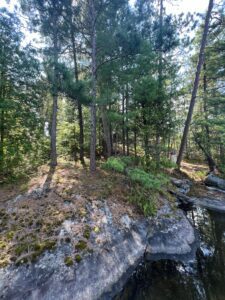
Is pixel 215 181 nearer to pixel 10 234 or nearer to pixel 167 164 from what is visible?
pixel 167 164

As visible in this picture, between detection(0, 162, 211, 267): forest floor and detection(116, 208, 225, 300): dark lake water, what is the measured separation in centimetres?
125

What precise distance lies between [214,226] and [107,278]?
453 cm

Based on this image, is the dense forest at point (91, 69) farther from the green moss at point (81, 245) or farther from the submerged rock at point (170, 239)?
the green moss at point (81, 245)

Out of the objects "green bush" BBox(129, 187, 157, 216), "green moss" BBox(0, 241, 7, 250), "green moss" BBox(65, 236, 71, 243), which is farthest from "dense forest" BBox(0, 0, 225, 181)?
"green moss" BBox(65, 236, 71, 243)

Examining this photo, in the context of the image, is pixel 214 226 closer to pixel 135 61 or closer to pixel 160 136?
pixel 160 136

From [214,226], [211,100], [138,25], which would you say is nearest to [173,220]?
[214,226]

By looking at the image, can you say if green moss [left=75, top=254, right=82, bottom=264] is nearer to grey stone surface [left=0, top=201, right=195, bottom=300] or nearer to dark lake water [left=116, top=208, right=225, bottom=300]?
grey stone surface [left=0, top=201, right=195, bottom=300]

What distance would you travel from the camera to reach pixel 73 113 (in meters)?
10.9

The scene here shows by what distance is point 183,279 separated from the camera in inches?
154

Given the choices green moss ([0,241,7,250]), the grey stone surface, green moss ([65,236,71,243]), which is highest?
green moss ([0,241,7,250])

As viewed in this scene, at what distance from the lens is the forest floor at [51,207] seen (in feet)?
11.9

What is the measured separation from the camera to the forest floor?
3.61 m

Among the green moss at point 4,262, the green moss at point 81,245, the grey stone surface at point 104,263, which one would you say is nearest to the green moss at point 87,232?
the green moss at point 81,245

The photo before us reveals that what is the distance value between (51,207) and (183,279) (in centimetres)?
355
